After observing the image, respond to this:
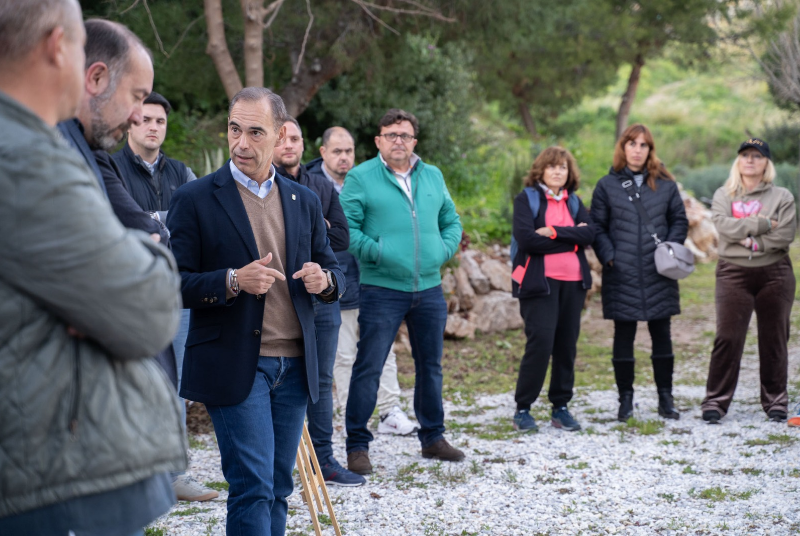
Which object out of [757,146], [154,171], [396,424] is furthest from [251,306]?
[757,146]

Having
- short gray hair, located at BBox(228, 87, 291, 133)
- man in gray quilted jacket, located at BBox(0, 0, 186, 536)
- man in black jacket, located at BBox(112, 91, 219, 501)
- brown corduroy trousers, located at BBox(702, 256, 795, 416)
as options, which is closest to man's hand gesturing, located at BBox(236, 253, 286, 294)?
short gray hair, located at BBox(228, 87, 291, 133)

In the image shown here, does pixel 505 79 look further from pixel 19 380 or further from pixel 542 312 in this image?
pixel 19 380

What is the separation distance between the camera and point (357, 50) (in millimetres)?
10148

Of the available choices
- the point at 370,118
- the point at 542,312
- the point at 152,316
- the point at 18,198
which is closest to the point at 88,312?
the point at 152,316

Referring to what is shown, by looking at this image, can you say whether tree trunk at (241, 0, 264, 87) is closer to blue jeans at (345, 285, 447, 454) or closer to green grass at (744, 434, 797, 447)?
blue jeans at (345, 285, 447, 454)

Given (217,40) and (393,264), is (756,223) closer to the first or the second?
Answer: (393,264)

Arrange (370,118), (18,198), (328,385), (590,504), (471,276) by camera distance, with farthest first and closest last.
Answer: (370,118) < (471,276) < (328,385) < (590,504) < (18,198)

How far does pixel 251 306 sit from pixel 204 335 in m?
0.20

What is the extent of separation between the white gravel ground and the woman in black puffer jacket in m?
0.41

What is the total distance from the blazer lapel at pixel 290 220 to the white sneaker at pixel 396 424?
3.14 metres

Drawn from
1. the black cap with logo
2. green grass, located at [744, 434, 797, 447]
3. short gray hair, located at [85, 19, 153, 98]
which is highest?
the black cap with logo

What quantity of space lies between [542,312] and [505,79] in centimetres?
1731

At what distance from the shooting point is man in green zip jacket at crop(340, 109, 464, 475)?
5.09m

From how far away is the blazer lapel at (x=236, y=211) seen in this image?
9.83 feet
